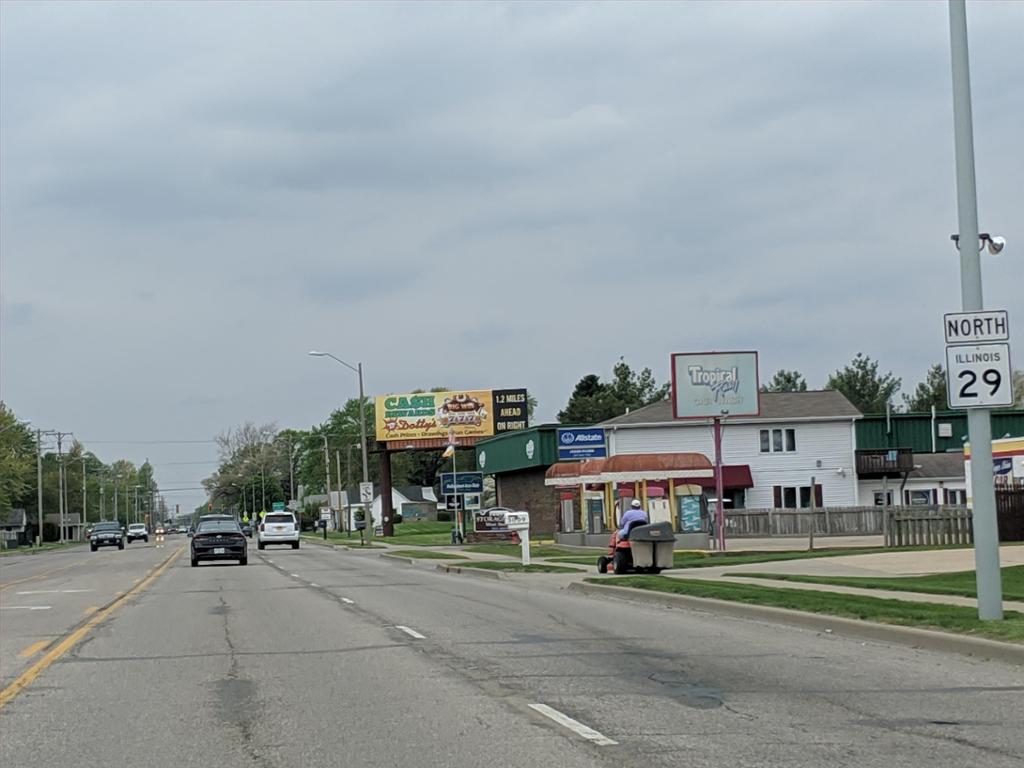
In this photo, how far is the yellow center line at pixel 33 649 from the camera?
15.9m

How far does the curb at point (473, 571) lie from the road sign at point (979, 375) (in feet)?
60.7

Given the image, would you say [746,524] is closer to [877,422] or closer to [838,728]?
[877,422]

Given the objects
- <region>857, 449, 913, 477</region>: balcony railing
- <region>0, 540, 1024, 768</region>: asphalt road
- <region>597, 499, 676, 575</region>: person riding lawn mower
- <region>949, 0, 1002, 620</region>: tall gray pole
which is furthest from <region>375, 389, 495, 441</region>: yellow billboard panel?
<region>949, 0, 1002, 620</region>: tall gray pole

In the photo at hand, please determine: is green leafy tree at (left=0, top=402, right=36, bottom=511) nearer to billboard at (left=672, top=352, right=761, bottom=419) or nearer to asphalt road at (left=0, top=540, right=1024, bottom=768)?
billboard at (left=672, top=352, right=761, bottom=419)

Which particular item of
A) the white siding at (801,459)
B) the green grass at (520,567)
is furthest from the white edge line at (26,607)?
the white siding at (801,459)

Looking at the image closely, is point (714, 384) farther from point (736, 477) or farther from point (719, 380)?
point (736, 477)

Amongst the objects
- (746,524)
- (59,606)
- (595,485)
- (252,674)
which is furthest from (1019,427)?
(252,674)

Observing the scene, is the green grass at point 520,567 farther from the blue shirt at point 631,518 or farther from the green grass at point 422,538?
the green grass at point 422,538

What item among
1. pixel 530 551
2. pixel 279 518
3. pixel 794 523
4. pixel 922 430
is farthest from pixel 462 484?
pixel 922 430

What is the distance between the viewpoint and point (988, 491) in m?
14.7

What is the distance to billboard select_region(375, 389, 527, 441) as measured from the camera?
82.7 m

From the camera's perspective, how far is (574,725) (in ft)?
32.4

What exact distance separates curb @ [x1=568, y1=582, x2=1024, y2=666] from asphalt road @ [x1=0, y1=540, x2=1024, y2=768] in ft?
0.89

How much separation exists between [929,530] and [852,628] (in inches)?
870
